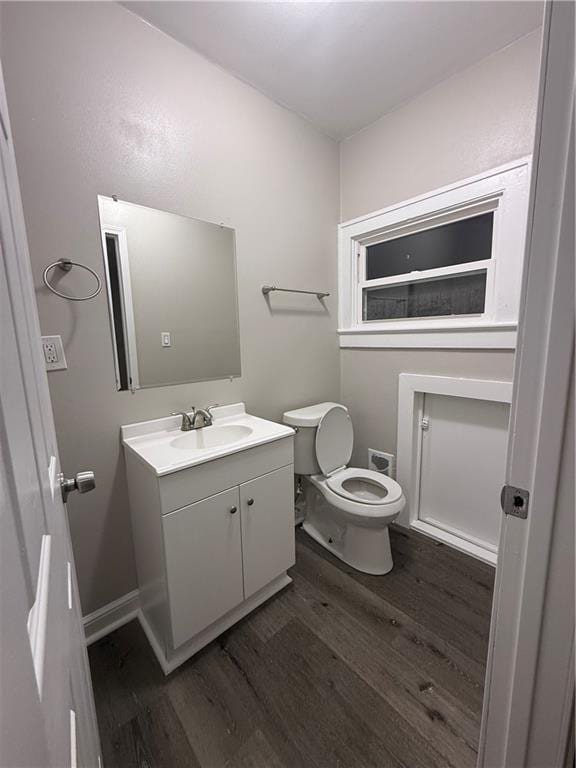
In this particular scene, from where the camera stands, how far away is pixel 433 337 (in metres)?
1.83

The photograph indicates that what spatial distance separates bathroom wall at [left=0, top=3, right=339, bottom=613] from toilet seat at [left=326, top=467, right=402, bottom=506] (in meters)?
0.55

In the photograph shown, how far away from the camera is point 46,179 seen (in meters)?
1.16

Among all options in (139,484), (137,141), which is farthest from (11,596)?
(137,141)

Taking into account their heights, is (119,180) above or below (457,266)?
above

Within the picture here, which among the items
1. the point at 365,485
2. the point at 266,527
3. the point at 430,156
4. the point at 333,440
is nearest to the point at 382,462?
the point at 365,485

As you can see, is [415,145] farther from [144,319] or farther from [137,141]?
[144,319]

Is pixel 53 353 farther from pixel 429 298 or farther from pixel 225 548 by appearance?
pixel 429 298

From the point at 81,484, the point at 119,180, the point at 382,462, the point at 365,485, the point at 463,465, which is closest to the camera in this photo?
the point at 81,484

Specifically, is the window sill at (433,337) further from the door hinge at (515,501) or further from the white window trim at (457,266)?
the door hinge at (515,501)

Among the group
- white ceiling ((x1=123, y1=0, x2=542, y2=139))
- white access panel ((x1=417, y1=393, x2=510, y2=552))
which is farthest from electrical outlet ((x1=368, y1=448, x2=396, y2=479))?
white ceiling ((x1=123, y1=0, x2=542, y2=139))

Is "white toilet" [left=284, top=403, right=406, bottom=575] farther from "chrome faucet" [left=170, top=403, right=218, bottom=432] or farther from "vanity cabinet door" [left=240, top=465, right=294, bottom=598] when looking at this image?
"chrome faucet" [left=170, top=403, right=218, bottom=432]

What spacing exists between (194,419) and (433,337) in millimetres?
1393

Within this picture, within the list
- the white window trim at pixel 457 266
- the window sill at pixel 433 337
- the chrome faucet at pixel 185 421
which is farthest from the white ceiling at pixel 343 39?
the chrome faucet at pixel 185 421

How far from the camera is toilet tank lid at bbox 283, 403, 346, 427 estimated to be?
1.86 metres
